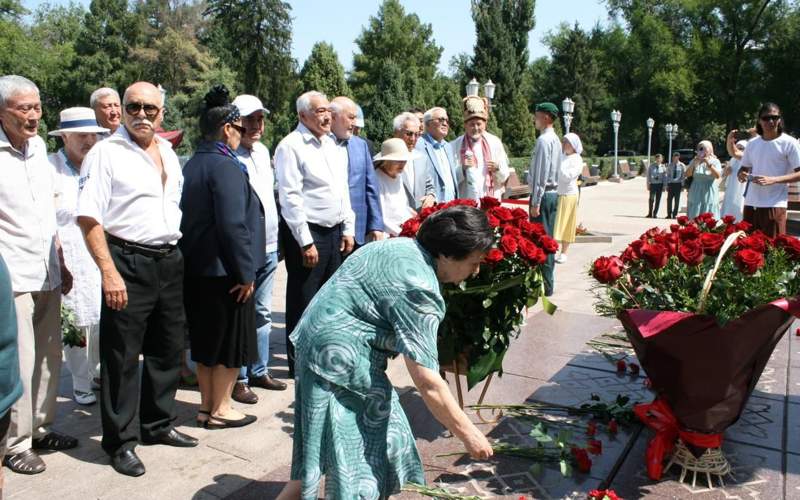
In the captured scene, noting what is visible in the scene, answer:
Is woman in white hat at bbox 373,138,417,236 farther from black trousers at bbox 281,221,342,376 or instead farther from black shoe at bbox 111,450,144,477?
black shoe at bbox 111,450,144,477

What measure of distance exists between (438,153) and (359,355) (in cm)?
376

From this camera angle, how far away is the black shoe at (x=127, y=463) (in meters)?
3.33

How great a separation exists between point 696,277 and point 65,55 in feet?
193

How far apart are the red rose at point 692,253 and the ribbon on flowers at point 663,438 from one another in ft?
2.10

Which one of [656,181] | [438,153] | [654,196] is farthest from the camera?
[654,196]

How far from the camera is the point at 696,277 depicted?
3.04m

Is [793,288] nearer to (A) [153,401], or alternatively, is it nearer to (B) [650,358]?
(B) [650,358]

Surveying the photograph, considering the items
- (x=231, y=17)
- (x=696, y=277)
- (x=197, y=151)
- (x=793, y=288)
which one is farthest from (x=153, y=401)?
(x=231, y=17)

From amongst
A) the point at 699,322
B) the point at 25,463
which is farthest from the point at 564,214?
the point at 25,463

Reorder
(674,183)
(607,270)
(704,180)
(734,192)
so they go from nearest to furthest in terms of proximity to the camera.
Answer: (607,270) → (734,192) → (704,180) → (674,183)

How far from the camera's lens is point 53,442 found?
11.9 ft

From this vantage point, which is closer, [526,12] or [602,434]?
[602,434]

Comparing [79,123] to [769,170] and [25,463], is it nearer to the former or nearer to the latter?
[25,463]

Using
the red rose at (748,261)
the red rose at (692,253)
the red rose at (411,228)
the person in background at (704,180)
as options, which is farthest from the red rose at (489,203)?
the person in background at (704,180)
